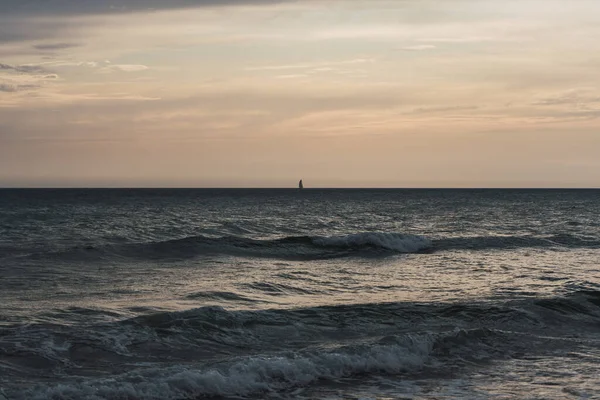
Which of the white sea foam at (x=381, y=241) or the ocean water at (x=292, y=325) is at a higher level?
the white sea foam at (x=381, y=241)

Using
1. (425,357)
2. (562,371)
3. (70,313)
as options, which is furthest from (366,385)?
(70,313)

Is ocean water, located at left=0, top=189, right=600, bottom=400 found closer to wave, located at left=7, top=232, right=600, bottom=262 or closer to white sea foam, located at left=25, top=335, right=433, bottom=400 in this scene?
white sea foam, located at left=25, top=335, right=433, bottom=400

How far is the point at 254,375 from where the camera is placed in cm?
1127

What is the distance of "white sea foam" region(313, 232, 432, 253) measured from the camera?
1323 inches

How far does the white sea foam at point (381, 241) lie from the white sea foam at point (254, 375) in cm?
2027

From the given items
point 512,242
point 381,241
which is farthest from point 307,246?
point 512,242

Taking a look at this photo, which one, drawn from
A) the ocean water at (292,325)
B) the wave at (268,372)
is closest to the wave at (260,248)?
the ocean water at (292,325)

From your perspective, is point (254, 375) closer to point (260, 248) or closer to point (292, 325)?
point (292, 325)

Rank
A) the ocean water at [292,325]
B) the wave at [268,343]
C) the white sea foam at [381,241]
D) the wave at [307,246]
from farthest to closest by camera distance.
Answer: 1. the white sea foam at [381,241]
2. the wave at [307,246]
3. the ocean water at [292,325]
4. the wave at [268,343]

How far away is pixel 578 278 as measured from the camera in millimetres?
22719

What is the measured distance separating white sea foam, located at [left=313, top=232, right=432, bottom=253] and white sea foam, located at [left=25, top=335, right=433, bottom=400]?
66.5 ft

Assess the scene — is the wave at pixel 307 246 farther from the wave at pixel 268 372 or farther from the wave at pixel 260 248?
the wave at pixel 268 372

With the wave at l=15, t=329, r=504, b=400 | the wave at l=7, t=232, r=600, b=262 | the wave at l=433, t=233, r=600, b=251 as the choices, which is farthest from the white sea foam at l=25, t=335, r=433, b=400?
the wave at l=433, t=233, r=600, b=251

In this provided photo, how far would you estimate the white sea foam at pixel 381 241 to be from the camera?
33.6m
